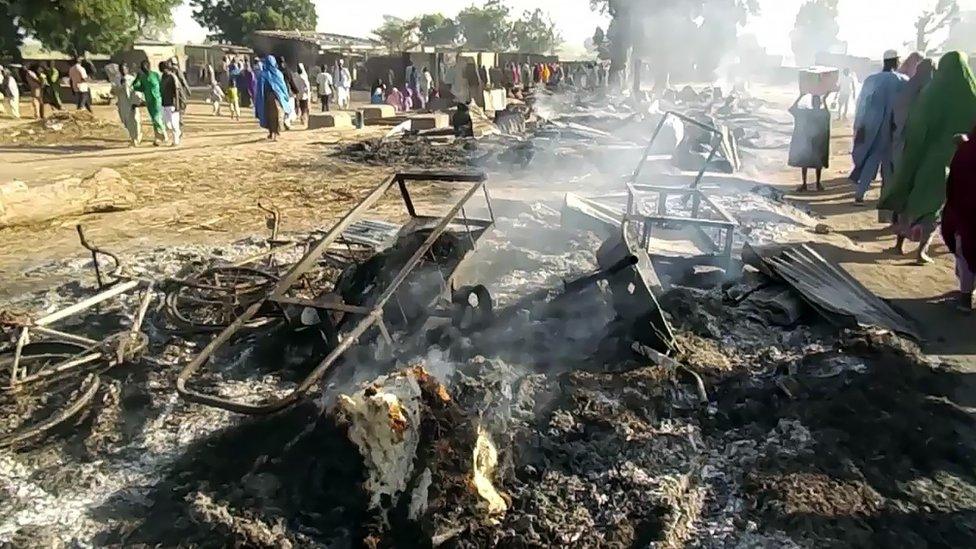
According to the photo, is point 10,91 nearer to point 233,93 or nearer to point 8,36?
point 233,93

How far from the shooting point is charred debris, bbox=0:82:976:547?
3.10 m

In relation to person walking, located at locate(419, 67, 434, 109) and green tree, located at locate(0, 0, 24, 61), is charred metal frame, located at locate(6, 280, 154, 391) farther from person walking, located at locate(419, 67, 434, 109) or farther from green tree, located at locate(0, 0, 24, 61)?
green tree, located at locate(0, 0, 24, 61)

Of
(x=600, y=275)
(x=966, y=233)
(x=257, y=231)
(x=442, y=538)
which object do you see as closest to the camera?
(x=442, y=538)

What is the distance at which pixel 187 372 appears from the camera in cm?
325

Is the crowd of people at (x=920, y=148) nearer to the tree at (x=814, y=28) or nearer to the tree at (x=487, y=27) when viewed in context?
the tree at (x=814, y=28)

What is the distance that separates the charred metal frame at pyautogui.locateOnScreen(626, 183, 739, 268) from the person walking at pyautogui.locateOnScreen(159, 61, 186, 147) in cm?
1016

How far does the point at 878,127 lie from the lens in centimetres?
884

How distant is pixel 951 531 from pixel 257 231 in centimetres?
716

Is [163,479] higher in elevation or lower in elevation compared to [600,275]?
lower

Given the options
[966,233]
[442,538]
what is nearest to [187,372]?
[442,538]

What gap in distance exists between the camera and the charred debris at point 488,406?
10.2ft

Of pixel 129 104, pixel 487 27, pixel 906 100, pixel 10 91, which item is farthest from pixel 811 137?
pixel 487 27

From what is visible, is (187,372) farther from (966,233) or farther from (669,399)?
(966,233)

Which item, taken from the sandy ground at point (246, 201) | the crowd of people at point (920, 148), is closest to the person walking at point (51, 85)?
the sandy ground at point (246, 201)
